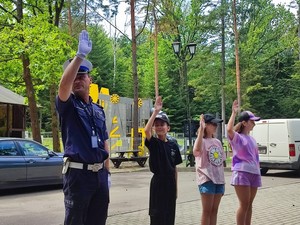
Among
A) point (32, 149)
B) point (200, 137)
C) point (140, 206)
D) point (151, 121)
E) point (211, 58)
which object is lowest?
point (140, 206)

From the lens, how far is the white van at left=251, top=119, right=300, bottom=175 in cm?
1475

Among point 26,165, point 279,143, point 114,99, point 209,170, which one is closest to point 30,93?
point 114,99

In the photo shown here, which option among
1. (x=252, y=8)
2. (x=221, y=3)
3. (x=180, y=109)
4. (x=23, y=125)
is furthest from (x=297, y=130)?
(x=180, y=109)

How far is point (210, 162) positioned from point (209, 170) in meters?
0.11

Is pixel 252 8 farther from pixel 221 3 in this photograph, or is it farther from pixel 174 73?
pixel 174 73

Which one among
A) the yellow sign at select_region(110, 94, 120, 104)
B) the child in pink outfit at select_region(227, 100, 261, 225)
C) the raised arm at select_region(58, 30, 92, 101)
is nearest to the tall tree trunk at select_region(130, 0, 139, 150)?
the yellow sign at select_region(110, 94, 120, 104)

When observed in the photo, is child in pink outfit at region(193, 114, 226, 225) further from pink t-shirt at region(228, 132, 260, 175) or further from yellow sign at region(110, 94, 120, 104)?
yellow sign at region(110, 94, 120, 104)

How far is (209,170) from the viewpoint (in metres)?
5.40

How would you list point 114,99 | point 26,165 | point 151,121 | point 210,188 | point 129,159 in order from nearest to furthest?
point 151,121 → point 210,188 → point 26,165 → point 129,159 → point 114,99

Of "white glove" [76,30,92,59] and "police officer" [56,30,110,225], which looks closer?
"white glove" [76,30,92,59]

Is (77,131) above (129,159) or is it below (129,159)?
above

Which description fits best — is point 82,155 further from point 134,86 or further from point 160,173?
point 134,86

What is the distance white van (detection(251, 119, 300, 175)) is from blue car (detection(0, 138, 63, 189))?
716cm

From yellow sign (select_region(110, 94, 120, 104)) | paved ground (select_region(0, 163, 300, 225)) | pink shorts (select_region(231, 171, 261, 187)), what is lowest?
paved ground (select_region(0, 163, 300, 225))
